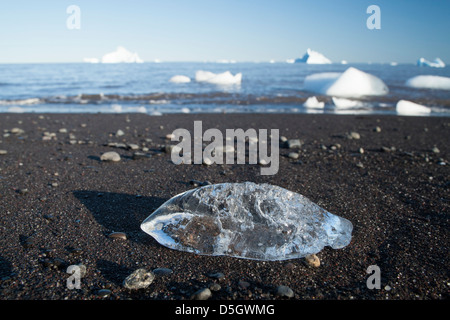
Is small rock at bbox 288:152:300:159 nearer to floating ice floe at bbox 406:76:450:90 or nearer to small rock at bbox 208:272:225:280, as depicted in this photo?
small rock at bbox 208:272:225:280

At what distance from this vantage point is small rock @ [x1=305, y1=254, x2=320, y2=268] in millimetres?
2063

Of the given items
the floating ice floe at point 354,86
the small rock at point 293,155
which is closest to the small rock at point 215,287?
the small rock at point 293,155

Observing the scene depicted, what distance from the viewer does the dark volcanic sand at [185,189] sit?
72.4 inches

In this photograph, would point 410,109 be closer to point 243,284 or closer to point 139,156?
point 139,156

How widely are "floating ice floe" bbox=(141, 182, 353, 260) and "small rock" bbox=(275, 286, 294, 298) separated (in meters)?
0.36

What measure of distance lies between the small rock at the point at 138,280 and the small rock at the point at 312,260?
3.35ft

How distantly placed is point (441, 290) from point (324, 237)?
2.55 feet

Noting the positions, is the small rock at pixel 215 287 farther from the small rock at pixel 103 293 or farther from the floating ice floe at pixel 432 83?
the floating ice floe at pixel 432 83

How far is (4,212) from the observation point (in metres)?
2.73

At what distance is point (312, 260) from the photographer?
209 centimetres

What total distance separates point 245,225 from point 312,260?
1.76 feet

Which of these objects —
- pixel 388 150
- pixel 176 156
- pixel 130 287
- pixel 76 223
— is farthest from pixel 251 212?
pixel 388 150

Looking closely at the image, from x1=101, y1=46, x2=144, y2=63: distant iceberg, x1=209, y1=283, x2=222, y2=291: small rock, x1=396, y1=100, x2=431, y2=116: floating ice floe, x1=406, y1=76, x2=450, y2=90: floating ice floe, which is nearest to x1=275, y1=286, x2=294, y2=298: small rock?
x1=209, y1=283, x2=222, y2=291: small rock

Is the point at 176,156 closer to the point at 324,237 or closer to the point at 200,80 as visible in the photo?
the point at 324,237
